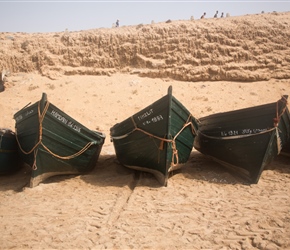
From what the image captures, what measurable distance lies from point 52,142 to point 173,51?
11.2 metres

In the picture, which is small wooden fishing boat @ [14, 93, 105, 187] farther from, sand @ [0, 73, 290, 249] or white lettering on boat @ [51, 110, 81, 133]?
sand @ [0, 73, 290, 249]

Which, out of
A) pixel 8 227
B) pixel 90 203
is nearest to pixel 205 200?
pixel 90 203

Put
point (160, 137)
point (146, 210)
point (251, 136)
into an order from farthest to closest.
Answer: point (251, 136)
point (160, 137)
point (146, 210)

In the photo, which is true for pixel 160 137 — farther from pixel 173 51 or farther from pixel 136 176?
pixel 173 51

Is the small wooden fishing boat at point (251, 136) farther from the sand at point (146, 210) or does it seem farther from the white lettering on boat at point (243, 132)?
the sand at point (146, 210)

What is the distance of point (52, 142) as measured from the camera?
5.57m

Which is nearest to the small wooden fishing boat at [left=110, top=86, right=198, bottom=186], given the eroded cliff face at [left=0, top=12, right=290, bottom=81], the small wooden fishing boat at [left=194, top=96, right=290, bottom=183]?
the small wooden fishing boat at [left=194, top=96, right=290, bottom=183]

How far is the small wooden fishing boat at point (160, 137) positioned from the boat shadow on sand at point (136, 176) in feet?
1.05

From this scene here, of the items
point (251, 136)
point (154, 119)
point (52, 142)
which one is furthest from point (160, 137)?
point (52, 142)

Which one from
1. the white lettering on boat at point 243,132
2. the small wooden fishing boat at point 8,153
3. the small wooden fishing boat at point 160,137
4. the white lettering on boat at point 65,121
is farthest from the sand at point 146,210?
the white lettering on boat at point 65,121

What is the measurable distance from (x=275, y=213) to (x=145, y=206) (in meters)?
2.01

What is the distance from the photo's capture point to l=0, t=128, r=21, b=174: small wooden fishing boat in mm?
6184

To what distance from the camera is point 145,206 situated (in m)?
4.48

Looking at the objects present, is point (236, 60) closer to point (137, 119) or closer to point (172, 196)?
point (137, 119)
